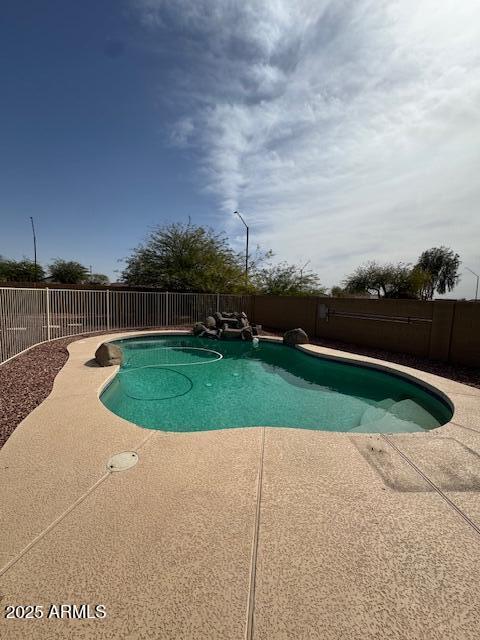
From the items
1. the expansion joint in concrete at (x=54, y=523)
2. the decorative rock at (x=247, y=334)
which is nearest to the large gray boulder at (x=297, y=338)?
the decorative rock at (x=247, y=334)

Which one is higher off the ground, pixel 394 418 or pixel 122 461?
pixel 122 461

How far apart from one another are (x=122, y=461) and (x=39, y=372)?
427cm

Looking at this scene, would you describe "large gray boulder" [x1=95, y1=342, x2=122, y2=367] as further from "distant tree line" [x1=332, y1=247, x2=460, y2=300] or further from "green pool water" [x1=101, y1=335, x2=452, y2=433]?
"distant tree line" [x1=332, y1=247, x2=460, y2=300]

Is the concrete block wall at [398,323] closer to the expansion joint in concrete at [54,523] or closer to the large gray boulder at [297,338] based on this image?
the large gray boulder at [297,338]

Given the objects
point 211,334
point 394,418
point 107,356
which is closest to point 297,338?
point 211,334

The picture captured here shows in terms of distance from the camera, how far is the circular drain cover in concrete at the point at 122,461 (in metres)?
2.60

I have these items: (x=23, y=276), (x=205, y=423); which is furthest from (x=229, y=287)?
(x=23, y=276)

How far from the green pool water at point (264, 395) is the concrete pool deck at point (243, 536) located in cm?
150

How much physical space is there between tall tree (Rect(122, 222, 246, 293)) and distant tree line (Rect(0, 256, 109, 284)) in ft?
63.2

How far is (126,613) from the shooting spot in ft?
4.57

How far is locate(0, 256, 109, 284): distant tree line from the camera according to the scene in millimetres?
29359

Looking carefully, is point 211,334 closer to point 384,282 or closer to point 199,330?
point 199,330

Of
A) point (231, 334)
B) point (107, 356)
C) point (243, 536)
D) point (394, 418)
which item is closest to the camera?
point (243, 536)

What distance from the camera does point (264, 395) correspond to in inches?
233
